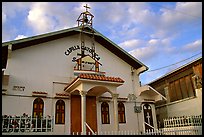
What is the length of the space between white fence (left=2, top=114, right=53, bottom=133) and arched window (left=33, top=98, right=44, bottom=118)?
242 centimetres

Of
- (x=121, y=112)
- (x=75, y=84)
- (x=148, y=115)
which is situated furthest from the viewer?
(x=148, y=115)

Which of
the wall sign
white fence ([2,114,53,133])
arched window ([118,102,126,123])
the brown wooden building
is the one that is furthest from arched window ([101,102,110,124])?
the brown wooden building

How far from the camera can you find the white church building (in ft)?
36.4

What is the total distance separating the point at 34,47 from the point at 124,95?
6.28 metres

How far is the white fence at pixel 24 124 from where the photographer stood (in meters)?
8.45

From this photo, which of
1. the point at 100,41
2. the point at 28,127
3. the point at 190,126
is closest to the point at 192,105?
the point at 190,126

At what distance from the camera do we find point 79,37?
1412 centimetres

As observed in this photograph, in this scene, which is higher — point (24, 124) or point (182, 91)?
point (182, 91)

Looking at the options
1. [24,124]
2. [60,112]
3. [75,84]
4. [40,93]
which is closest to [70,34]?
[75,84]

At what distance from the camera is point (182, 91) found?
15.7 metres

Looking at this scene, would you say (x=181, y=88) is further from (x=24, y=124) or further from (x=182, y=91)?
(x=24, y=124)

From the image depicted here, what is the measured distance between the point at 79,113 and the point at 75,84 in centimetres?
207

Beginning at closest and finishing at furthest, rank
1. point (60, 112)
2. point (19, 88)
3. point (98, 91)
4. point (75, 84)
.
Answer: point (75, 84) < point (19, 88) < point (60, 112) < point (98, 91)

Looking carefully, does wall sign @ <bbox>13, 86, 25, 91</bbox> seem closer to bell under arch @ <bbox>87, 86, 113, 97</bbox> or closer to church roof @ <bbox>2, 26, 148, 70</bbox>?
church roof @ <bbox>2, 26, 148, 70</bbox>
